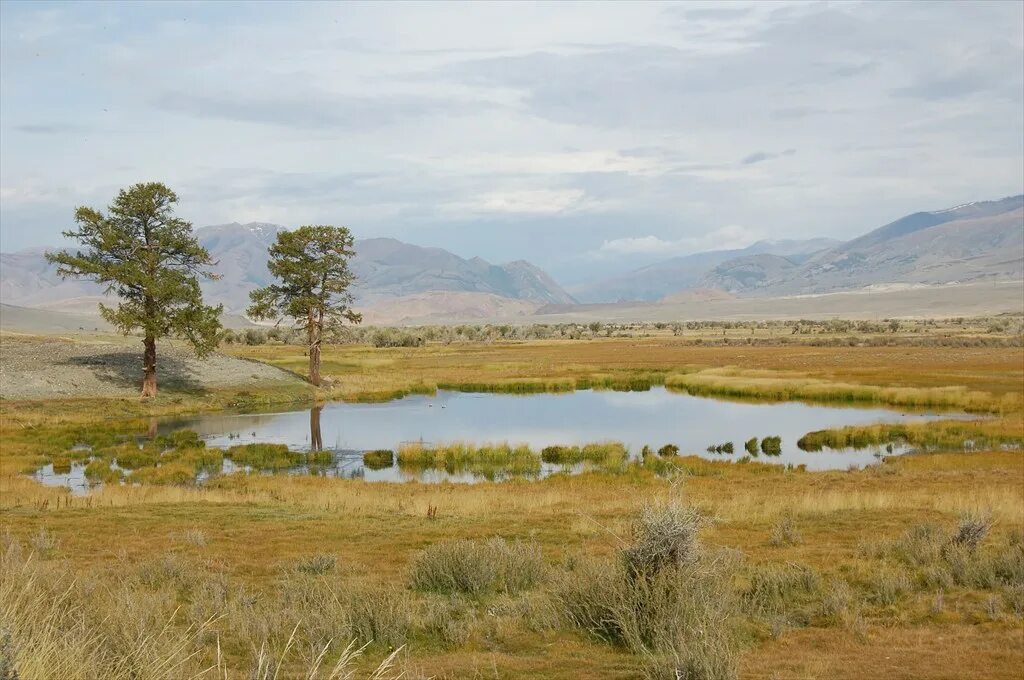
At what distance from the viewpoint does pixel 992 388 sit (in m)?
47.8

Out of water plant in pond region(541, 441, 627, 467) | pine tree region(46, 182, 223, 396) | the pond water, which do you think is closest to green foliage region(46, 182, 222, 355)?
pine tree region(46, 182, 223, 396)

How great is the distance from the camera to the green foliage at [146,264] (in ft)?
141

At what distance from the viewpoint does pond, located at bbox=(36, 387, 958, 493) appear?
30094mm

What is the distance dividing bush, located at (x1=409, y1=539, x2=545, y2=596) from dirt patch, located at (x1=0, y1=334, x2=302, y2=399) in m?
40.4

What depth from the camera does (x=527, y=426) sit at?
4131cm

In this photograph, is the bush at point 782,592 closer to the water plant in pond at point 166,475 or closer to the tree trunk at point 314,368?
the water plant in pond at point 166,475

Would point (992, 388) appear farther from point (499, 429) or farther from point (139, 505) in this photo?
point (139, 505)

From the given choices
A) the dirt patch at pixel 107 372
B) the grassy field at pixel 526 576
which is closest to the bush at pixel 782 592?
the grassy field at pixel 526 576

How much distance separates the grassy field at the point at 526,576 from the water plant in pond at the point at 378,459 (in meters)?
4.72

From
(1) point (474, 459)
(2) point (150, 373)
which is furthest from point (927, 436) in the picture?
(2) point (150, 373)

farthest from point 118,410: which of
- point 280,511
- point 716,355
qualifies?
point 716,355

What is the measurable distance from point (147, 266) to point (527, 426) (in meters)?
22.7

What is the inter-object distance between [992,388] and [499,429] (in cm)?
3013

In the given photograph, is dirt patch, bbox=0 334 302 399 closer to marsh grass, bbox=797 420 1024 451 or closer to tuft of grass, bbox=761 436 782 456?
tuft of grass, bbox=761 436 782 456
